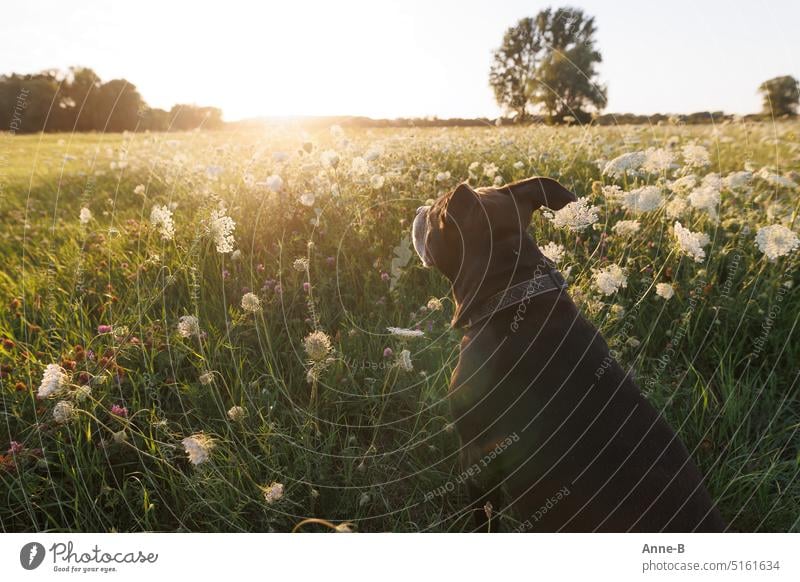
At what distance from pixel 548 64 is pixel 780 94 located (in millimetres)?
1343

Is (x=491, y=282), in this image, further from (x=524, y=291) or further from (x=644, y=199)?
(x=644, y=199)

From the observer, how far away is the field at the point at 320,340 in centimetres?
234

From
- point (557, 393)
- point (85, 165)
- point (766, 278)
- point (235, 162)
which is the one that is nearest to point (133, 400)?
point (557, 393)

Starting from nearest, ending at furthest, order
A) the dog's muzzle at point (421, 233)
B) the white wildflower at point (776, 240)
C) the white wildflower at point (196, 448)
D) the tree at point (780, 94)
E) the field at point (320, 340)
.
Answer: the white wildflower at point (196, 448), the field at point (320, 340), the tree at point (780, 94), the white wildflower at point (776, 240), the dog's muzzle at point (421, 233)

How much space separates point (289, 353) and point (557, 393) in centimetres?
172

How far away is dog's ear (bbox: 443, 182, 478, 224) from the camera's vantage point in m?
2.62

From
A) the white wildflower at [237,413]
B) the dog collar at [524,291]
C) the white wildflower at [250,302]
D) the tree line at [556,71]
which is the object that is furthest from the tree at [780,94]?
the white wildflower at [237,413]

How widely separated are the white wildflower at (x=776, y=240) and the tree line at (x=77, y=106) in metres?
3.56

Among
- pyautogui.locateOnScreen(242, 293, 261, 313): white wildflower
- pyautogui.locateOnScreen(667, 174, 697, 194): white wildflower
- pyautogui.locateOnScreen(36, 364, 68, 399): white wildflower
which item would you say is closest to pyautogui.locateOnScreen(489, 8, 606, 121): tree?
pyautogui.locateOnScreen(667, 174, 697, 194): white wildflower

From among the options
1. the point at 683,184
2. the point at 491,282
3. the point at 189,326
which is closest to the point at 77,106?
the point at 189,326

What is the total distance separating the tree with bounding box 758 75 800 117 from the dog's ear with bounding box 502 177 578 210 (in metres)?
1.18

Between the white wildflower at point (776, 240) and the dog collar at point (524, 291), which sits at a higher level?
the white wildflower at point (776, 240)

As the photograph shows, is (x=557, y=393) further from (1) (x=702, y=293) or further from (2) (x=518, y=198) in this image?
(1) (x=702, y=293)

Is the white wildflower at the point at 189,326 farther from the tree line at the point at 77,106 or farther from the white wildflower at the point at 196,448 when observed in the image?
the tree line at the point at 77,106
